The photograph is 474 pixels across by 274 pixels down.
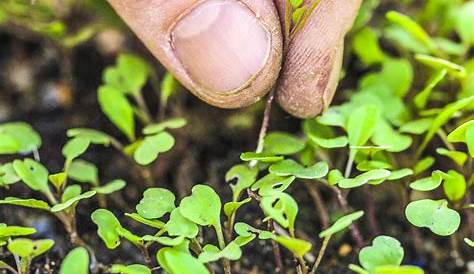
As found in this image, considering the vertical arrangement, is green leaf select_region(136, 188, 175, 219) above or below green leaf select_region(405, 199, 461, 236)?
above

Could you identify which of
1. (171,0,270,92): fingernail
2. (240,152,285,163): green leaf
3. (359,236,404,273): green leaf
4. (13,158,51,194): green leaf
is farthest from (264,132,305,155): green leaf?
(13,158,51,194): green leaf

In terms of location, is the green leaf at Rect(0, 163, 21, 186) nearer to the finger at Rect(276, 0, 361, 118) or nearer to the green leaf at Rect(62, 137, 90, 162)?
the green leaf at Rect(62, 137, 90, 162)

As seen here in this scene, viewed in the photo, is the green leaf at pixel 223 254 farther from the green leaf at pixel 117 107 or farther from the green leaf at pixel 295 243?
the green leaf at pixel 117 107

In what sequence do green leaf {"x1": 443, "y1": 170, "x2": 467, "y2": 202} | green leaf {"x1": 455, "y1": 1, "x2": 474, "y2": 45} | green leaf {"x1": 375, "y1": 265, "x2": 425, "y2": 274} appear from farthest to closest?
1. green leaf {"x1": 455, "y1": 1, "x2": 474, "y2": 45}
2. green leaf {"x1": 443, "y1": 170, "x2": 467, "y2": 202}
3. green leaf {"x1": 375, "y1": 265, "x2": 425, "y2": 274}

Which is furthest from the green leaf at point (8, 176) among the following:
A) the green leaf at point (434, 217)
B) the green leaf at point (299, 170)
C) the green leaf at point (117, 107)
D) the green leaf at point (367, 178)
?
the green leaf at point (434, 217)

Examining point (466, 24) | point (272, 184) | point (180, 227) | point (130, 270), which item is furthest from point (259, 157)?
point (466, 24)

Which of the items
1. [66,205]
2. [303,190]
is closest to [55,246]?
[66,205]

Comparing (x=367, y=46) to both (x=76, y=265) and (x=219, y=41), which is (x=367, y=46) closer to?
(x=219, y=41)
